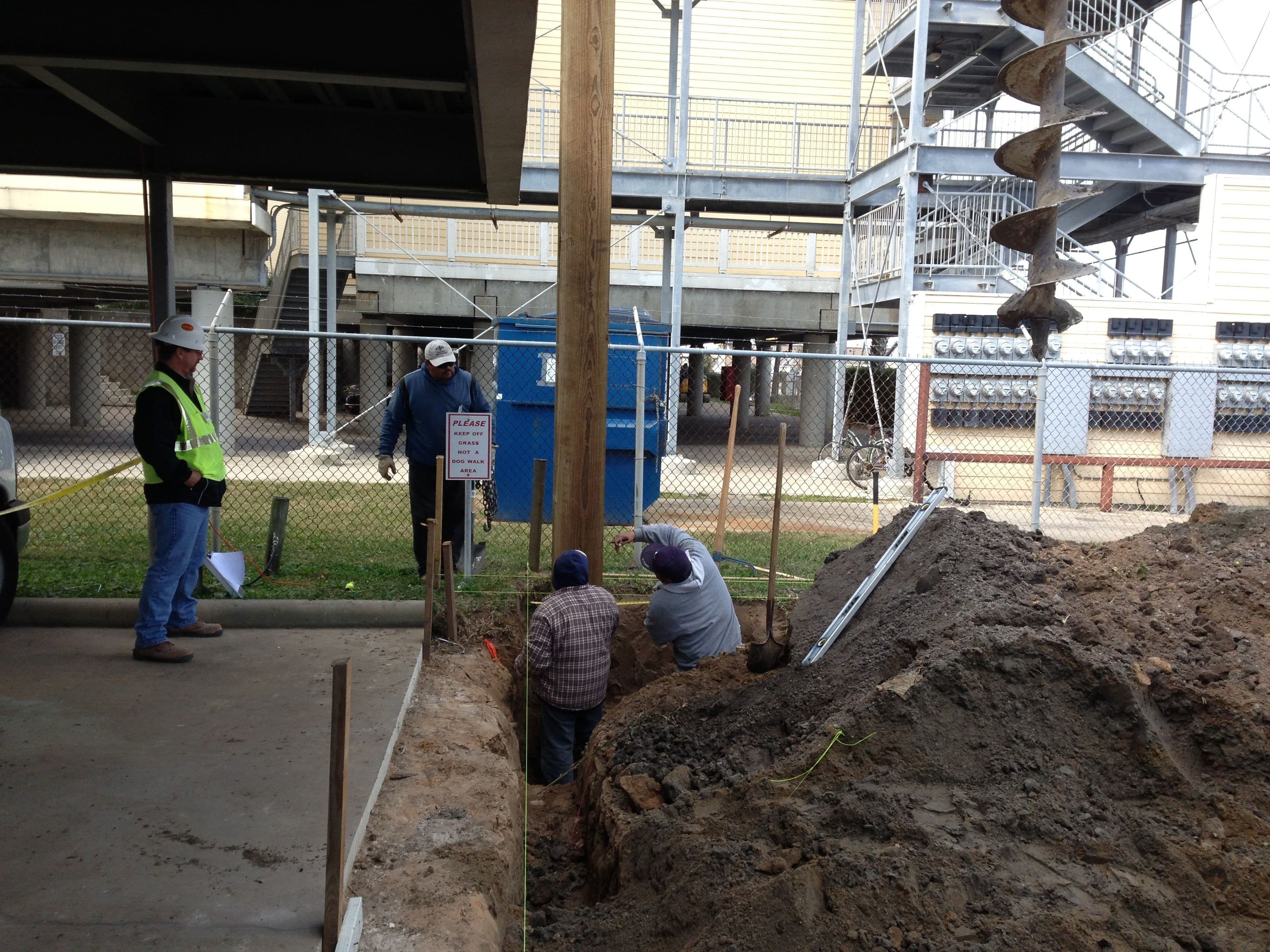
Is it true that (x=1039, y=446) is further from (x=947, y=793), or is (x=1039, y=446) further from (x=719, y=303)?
(x=719, y=303)

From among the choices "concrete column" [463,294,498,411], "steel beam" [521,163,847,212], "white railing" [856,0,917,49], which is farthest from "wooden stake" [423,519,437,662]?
"white railing" [856,0,917,49]

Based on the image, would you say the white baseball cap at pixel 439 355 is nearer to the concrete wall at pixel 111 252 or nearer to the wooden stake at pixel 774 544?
the wooden stake at pixel 774 544

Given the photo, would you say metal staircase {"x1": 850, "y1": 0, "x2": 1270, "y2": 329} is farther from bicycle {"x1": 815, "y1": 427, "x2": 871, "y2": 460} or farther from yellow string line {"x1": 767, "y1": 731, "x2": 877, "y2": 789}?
yellow string line {"x1": 767, "y1": 731, "x2": 877, "y2": 789}

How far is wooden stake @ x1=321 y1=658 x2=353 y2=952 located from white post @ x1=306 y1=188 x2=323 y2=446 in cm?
1289

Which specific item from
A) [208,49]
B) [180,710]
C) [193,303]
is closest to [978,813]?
[180,710]

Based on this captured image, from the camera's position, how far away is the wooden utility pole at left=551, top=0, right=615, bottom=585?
5.64m

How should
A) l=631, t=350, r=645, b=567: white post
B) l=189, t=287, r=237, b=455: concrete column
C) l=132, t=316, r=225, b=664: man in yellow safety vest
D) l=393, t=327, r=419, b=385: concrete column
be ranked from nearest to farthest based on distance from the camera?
1. l=132, t=316, r=225, b=664: man in yellow safety vest
2. l=189, t=287, r=237, b=455: concrete column
3. l=631, t=350, r=645, b=567: white post
4. l=393, t=327, r=419, b=385: concrete column

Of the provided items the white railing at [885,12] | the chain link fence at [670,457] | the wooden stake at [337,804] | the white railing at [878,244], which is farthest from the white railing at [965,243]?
the wooden stake at [337,804]

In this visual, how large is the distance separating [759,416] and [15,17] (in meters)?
31.1

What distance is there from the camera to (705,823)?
4.11 meters

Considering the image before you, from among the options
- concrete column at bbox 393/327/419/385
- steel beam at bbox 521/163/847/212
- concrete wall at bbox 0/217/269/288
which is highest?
steel beam at bbox 521/163/847/212

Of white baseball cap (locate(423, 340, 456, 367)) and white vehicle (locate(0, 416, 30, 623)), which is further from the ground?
white baseball cap (locate(423, 340, 456, 367))

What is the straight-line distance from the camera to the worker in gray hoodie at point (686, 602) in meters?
6.29

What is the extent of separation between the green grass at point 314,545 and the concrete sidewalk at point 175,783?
1.08 meters
